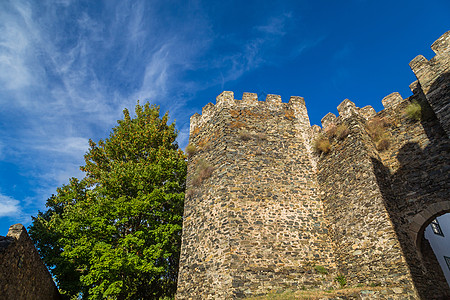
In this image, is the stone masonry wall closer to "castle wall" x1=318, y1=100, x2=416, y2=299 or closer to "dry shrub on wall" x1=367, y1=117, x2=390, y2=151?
"castle wall" x1=318, y1=100, x2=416, y2=299

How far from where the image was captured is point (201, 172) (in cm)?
1291

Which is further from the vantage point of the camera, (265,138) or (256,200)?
(265,138)

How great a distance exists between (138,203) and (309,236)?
8.12 meters

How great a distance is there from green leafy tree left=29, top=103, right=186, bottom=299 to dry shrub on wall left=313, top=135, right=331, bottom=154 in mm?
7511

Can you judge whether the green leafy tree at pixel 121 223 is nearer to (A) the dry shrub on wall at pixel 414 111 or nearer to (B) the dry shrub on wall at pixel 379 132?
(B) the dry shrub on wall at pixel 379 132

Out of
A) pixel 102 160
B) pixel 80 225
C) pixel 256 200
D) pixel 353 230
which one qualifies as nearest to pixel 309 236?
pixel 353 230

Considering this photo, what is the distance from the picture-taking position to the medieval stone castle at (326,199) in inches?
374

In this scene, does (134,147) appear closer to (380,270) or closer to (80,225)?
(80,225)

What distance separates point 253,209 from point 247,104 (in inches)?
226

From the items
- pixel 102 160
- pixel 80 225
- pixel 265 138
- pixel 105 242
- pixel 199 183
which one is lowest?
pixel 105 242

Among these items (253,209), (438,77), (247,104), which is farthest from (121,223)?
(438,77)

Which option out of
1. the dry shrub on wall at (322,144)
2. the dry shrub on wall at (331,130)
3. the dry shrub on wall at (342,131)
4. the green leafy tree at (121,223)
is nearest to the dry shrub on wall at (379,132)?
the dry shrub on wall at (342,131)

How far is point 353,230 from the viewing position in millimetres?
10414

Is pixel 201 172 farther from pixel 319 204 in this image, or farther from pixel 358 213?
Result: pixel 358 213
